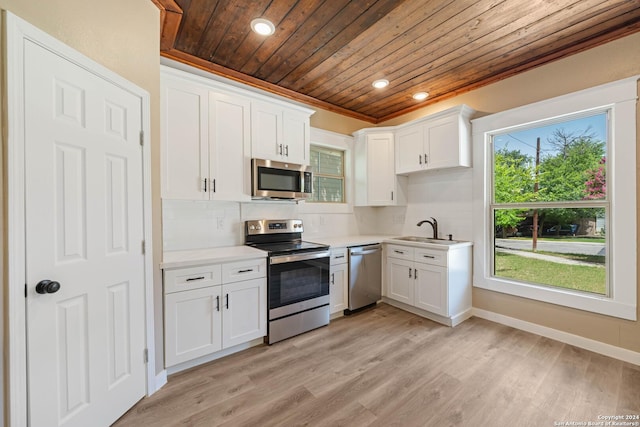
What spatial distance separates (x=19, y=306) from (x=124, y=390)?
84cm

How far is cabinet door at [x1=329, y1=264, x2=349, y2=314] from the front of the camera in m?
2.99

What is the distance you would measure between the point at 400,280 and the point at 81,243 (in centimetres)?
306

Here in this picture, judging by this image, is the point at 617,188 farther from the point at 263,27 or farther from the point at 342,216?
the point at 263,27

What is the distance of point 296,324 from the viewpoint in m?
2.61

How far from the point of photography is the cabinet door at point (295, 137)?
2947 mm

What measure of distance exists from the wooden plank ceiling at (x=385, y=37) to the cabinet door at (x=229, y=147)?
0.46m

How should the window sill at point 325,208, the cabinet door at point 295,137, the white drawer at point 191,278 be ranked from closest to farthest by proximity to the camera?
the white drawer at point 191,278 → the cabinet door at point 295,137 → the window sill at point 325,208

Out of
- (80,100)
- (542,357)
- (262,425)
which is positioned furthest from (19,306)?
(542,357)

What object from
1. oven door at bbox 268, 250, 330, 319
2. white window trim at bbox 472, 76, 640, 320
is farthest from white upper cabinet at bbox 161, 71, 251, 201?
white window trim at bbox 472, 76, 640, 320

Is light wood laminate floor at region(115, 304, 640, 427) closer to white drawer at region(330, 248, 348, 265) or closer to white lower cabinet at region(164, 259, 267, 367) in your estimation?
white lower cabinet at region(164, 259, 267, 367)

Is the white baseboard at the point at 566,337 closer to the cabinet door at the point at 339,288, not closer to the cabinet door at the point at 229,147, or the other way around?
the cabinet door at the point at 339,288

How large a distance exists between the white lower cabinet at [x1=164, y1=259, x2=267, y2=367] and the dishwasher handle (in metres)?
1.16

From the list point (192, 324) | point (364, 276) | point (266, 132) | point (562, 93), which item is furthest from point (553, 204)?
point (192, 324)

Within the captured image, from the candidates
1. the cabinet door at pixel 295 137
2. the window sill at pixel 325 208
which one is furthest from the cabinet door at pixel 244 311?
the cabinet door at pixel 295 137
